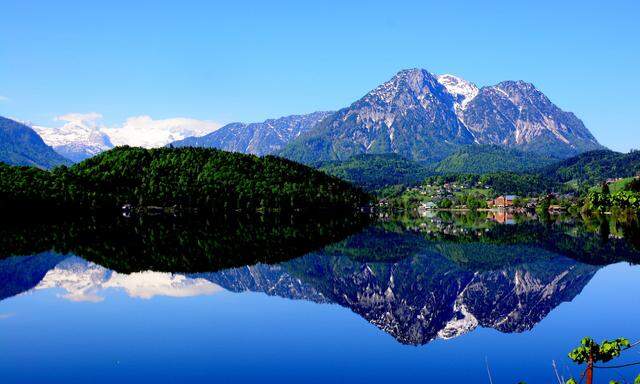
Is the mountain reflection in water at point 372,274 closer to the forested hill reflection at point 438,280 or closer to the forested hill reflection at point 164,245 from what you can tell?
the forested hill reflection at point 438,280

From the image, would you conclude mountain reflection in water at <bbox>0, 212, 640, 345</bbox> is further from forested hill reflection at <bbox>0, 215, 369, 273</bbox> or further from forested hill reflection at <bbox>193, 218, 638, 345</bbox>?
forested hill reflection at <bbox>0, 215, 369, 273</bbox>

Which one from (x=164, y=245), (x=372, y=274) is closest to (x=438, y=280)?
(x=372, y=274)

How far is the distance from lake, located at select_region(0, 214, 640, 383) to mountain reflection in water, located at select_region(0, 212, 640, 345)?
0.25 metres

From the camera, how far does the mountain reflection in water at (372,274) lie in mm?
45594

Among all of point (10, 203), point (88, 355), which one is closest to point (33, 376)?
point (88, 355)

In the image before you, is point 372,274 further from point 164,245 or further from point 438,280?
point 164,245

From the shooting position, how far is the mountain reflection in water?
45594mm

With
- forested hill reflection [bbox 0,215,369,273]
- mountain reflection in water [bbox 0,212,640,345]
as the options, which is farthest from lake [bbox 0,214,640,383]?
forested hill reflection [bbox 0,215,369,273]

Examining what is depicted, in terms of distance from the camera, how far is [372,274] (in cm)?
6694

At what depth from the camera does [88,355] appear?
33375mm

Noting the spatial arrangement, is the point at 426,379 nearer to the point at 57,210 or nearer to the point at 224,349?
the point at 224,349

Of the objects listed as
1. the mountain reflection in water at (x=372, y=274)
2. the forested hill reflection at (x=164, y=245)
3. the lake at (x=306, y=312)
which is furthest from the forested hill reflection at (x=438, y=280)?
the forested hill reflection at (x=164, y=245)

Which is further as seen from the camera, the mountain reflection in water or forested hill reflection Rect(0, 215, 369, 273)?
forested hill reflection Rect(0, 215, 369, 273)

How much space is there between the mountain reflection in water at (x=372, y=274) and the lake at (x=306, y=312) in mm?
254
